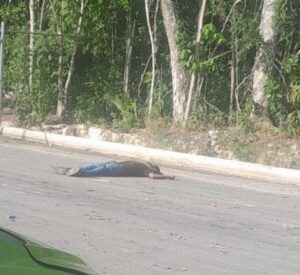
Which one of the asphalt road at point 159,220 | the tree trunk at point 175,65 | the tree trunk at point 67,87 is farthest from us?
the tree trunk at point 67,87

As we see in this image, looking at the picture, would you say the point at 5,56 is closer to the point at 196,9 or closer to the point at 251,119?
the point at 196,9

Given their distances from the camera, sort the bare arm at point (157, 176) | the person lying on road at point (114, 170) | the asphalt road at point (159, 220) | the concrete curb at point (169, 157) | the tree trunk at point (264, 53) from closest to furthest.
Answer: the asphalt road at point (159, 220) → the person lying on road at point (114, 170) → the bare arm at point (157, 176) → the concrete curb at point (169, 157) → the tree trunk at point (264, 53)

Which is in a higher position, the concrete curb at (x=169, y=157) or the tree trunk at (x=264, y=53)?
the tree trunk at (x=264, y=53)

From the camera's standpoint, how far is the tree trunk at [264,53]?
1476cm

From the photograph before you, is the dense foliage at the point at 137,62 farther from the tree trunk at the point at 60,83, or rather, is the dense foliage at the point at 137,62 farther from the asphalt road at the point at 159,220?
the asphalt road at the point at 159,220

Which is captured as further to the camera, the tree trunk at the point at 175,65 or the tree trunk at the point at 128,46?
the tree trunk at the point at 128,46

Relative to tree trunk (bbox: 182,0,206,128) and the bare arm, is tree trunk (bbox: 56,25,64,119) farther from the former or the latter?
the bare arm

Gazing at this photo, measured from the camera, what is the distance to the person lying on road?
10.8m

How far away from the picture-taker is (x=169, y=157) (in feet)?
43.7

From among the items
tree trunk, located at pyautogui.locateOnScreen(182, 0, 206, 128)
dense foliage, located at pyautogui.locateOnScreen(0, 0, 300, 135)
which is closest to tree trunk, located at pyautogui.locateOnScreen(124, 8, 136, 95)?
dense foliage, located at pyautogui.locateOnScreen(0, 0, 300, 135)

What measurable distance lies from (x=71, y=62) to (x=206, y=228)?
11.1m

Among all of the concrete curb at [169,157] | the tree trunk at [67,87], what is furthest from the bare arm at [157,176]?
the tree trunk at [67,87]

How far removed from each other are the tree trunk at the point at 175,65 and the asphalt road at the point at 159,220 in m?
4.13

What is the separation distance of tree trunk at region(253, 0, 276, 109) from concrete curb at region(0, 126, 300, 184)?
2748 millimetres
